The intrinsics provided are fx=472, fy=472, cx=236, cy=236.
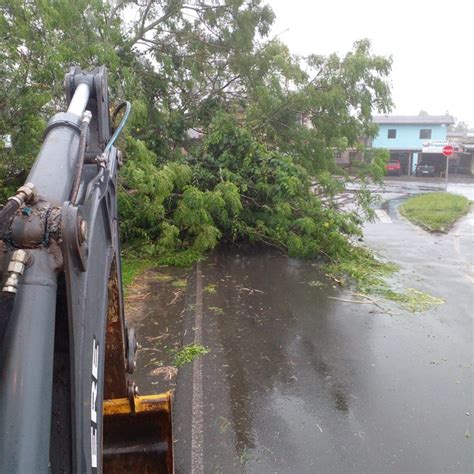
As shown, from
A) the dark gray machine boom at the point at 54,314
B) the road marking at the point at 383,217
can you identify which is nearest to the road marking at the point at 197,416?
the dark gray machine boom at the point at 54,314

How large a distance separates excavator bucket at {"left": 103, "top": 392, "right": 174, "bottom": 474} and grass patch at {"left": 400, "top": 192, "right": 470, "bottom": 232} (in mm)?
13487

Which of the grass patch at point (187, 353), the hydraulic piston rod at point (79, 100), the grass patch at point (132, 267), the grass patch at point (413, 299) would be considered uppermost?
the hydraulic piston rod at point (79, 100)

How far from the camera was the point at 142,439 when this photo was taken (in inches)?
114

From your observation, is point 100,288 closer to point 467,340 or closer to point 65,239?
point 65,239

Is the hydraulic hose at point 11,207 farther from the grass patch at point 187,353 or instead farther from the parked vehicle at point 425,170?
the parked vehicle at point 425,170

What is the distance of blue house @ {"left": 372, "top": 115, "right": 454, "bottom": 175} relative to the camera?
138ft

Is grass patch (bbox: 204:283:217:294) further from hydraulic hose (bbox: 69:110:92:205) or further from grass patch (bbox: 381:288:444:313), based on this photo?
hydraulic hose (bbox: 69:110:92:205)

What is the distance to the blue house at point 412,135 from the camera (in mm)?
42094

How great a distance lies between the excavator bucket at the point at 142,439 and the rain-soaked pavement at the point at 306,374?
0.75 m

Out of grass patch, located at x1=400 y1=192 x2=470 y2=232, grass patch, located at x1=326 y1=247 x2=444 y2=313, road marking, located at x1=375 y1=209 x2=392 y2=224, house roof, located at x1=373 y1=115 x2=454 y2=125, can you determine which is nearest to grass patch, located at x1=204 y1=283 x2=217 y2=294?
grass patch, located at x1=326 y1=247 x2=444 y2=313

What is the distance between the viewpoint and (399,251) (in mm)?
11633

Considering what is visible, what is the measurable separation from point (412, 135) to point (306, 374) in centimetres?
4200

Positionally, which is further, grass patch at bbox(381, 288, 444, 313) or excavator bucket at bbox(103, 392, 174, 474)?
grass patch at bbox(381, 288, 444, 313)

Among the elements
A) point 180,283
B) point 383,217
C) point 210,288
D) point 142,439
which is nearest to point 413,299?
point 210,288
